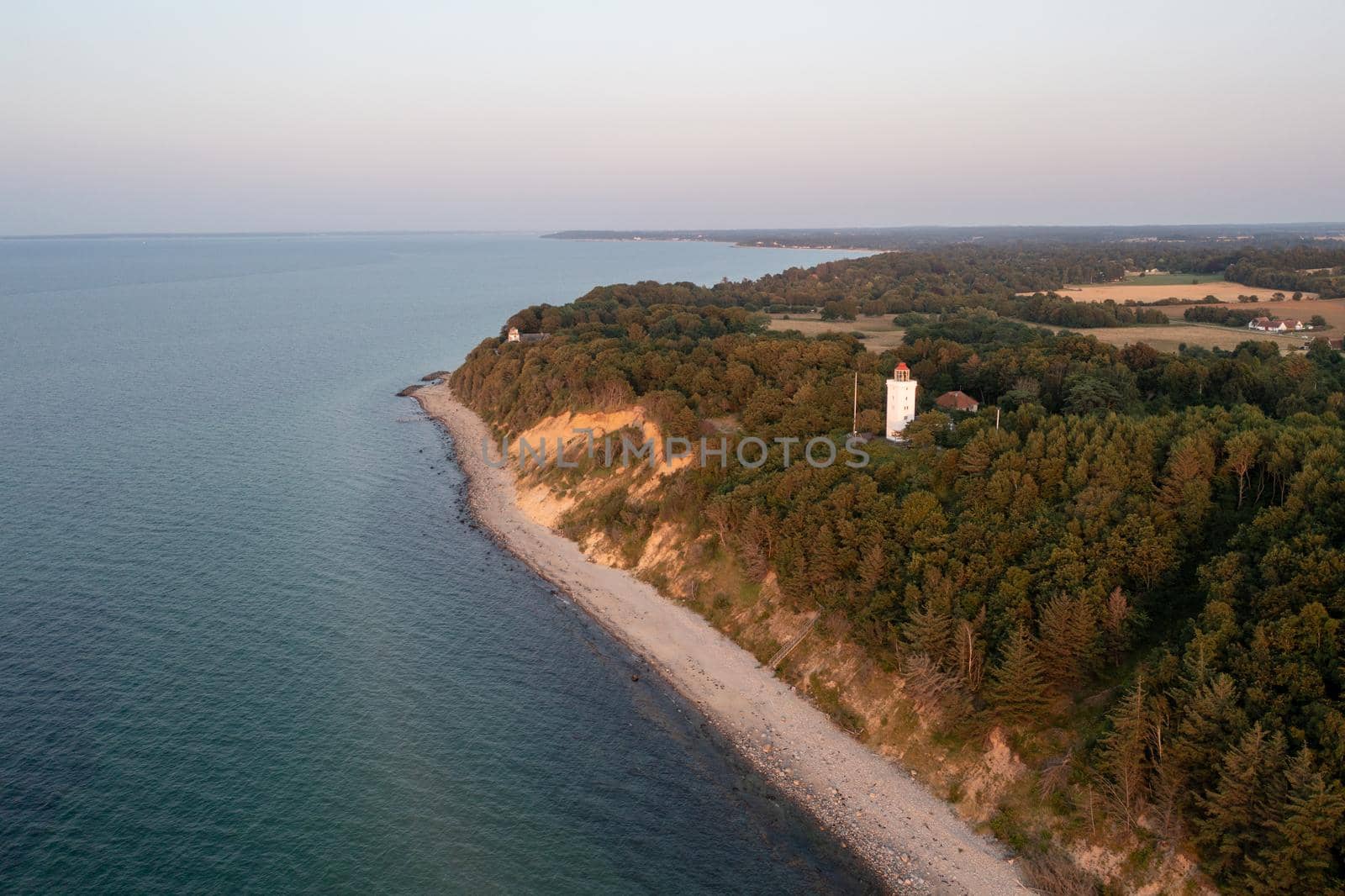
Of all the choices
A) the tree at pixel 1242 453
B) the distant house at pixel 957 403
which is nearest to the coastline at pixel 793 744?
the tree at pixel 1242 453

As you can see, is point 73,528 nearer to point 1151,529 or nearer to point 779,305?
point 1151,529

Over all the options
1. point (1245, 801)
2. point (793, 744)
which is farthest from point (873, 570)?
point (1245, 801)

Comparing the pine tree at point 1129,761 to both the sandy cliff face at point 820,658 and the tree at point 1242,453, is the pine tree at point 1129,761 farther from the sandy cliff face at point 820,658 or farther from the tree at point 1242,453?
the tree at point 1242,453

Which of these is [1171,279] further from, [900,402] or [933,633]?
[933,633]

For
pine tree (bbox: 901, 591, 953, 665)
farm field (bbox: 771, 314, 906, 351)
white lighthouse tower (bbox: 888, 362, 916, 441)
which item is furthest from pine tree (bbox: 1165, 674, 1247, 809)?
farm field (bbox: 771, 314, 906, 351)

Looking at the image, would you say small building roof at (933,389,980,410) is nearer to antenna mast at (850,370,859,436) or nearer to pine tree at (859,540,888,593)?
antenna mast at (850,370,859,436)

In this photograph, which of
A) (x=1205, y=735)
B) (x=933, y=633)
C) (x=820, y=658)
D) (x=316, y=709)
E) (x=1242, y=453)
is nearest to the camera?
(x=1205, y=735)
